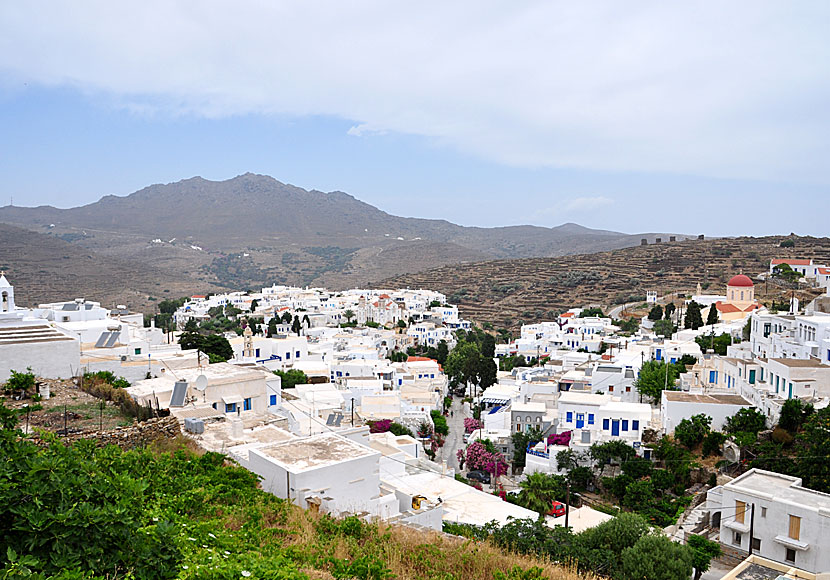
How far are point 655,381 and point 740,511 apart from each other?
1031cm

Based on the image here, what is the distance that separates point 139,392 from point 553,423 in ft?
48.9

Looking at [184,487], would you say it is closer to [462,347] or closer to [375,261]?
[462,347]

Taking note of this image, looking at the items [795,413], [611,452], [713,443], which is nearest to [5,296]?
[611,452]

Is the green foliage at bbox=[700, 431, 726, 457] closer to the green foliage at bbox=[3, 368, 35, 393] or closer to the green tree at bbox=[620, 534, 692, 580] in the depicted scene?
the green tree at bbox=[620, 534, 692, 580]

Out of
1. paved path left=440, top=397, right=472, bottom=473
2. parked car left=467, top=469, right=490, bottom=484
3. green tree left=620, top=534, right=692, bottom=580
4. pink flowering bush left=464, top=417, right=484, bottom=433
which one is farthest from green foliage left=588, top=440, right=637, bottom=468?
green tree left=620, top=534, right=692, bottom=580

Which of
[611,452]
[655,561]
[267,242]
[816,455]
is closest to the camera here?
[655,561]

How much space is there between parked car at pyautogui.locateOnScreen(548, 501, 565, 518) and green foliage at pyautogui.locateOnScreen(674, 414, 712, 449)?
4.67 m

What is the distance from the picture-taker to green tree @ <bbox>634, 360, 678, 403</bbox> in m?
22.3

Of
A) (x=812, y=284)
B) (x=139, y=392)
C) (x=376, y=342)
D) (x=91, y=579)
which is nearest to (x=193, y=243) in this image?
(x=376, y=342)

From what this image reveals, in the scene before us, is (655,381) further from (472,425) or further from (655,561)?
(655,561)

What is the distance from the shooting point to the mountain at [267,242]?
113 meters

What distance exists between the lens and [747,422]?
17219mm

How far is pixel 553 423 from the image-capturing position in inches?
871

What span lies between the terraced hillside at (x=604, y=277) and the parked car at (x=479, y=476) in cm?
3583
